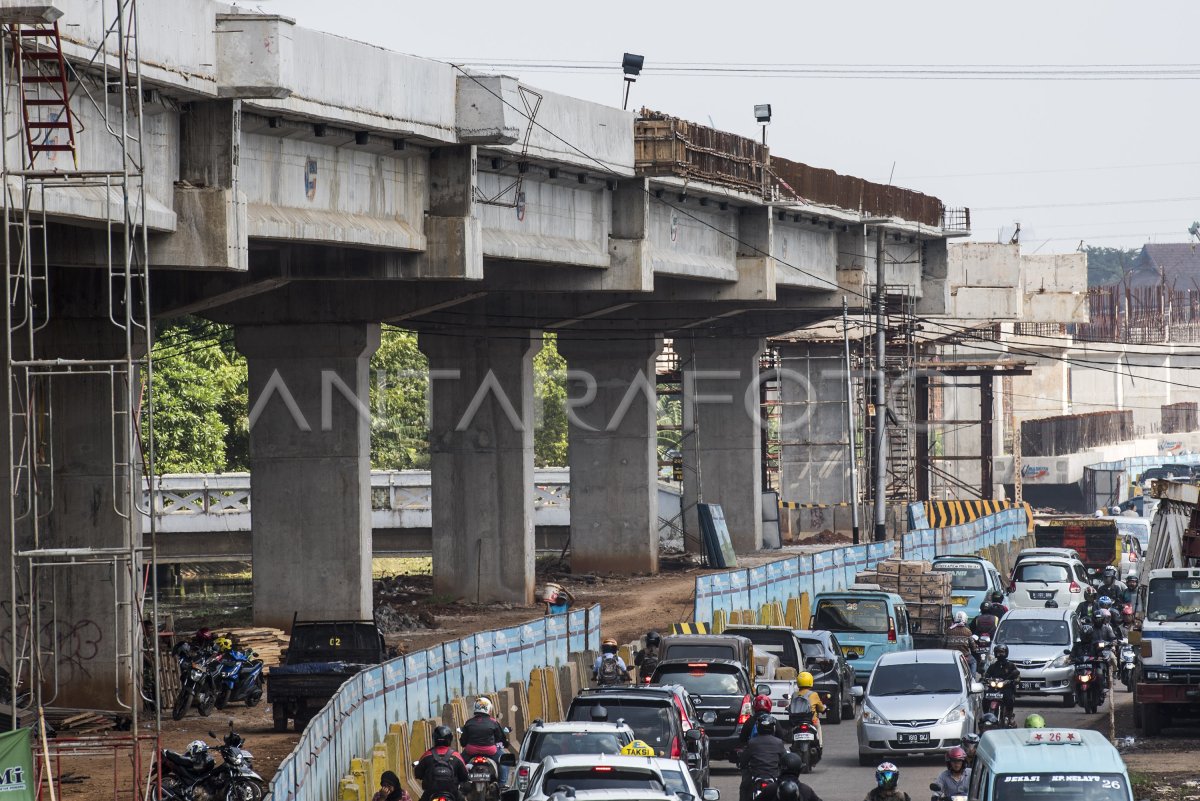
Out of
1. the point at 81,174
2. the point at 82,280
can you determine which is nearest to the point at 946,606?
the point at 82,280

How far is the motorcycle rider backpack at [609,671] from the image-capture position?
2791 centimetres

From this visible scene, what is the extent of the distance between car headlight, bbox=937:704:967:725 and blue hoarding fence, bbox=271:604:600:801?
6.04 m

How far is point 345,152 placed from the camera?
30547 millimetres

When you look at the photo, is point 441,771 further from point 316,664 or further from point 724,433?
point 724,433

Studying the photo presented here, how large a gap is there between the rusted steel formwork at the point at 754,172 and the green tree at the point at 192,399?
21.5 metres

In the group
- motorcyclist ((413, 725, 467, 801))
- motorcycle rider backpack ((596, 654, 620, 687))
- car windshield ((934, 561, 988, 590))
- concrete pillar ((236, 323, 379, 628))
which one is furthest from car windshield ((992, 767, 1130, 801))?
car windshield ((934, 561, 988, 590))

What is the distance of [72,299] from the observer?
28.3 meters

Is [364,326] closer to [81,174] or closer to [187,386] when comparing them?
[81,174]

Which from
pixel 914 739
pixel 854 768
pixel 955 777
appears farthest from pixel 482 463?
pixel 955 777

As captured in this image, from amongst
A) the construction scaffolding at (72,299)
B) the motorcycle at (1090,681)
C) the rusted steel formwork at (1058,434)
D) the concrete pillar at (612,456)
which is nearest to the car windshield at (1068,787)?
the construction scaffolding at (72,299)

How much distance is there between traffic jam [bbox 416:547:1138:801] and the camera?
16.1 m

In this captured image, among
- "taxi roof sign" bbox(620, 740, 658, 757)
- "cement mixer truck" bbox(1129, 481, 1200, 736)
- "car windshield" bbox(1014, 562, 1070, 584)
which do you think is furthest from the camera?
"car windshield" bbox(1014, 562, 1070, 584)

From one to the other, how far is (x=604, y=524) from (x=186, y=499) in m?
12.2

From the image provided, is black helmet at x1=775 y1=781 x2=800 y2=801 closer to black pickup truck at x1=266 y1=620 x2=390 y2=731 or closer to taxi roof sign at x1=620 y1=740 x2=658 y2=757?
taxi roof sign at x1=620 y1=740 x2=658 y2=757
